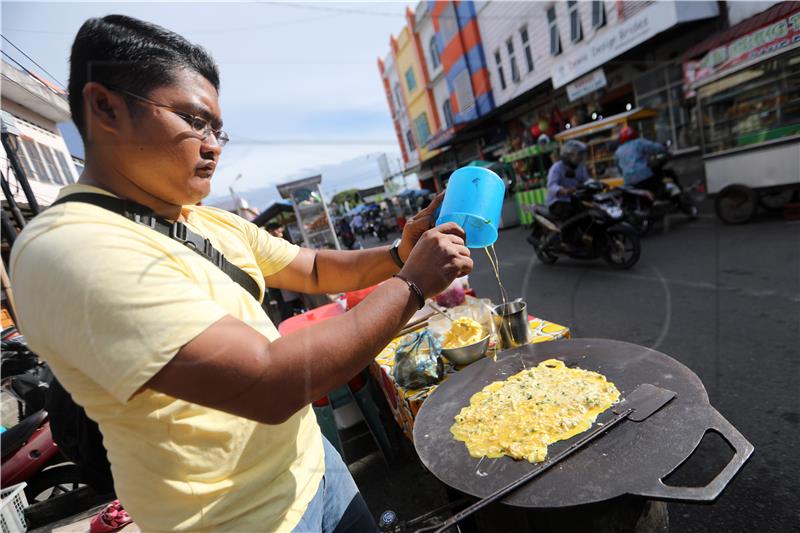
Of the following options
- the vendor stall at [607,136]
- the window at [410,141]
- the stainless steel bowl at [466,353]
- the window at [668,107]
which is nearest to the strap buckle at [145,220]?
the stainless steel bowl at [466,353]

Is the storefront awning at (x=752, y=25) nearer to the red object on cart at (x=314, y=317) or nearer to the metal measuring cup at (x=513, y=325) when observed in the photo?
the metal measuring cup at (x=513, y=325)

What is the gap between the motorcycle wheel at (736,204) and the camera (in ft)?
21.8

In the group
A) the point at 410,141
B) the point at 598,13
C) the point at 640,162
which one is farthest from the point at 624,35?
the point at 410,141

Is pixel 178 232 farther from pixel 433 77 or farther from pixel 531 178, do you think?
pixel 433 77

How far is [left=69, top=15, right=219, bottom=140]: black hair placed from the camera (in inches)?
35.6

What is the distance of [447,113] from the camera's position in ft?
67.7

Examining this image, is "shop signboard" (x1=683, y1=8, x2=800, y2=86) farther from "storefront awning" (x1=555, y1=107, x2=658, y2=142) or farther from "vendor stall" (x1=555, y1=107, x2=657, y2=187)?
"vendor stall" (x1=555, y1=107, x2=657, y2=187)

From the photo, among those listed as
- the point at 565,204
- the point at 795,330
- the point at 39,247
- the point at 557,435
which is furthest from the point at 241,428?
the point at 565,204

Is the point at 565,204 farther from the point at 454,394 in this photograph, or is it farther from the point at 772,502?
the point at 454,394

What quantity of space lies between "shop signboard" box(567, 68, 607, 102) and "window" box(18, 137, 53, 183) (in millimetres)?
11619

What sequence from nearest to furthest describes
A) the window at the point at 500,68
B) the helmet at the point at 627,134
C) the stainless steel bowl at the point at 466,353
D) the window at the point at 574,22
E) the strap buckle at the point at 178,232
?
the strap buckle at the point at 178,232 → the stainless steel bowl at the point at 466,353 → the helmet at the point at 627,134 → the window at the point at 574,22 → the window at the point at 500,68

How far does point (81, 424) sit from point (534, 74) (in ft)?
49.3

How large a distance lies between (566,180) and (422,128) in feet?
63.8

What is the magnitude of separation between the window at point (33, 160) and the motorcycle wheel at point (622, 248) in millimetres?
6532
